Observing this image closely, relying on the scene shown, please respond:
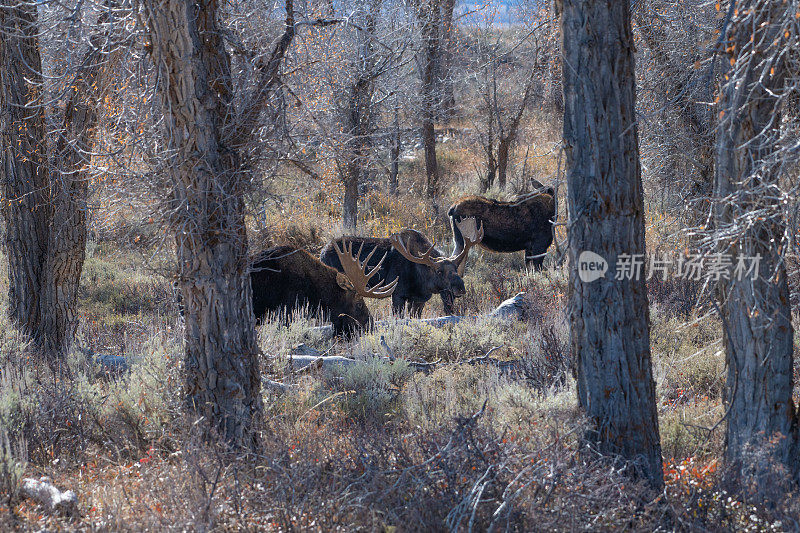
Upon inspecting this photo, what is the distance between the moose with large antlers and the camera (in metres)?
A: 11.2

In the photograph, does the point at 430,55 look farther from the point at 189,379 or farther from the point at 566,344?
the point at 189,379

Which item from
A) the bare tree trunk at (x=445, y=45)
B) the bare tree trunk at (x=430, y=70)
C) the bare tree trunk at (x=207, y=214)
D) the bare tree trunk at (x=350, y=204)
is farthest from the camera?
the bare tree trunk at (x=445, y=45)

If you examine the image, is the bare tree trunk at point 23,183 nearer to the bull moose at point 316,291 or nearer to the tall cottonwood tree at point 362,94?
the bull moose at point 316,291

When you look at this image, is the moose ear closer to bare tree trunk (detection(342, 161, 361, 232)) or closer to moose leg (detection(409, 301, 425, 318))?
moose leg (detection(409, 301, 425, 318))

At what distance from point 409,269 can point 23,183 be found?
591cm

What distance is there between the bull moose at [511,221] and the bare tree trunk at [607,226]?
9829 millimetres

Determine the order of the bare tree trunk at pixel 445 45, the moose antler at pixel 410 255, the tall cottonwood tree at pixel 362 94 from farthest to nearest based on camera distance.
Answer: the bare tree trunk at pixel 445 45, the tall cottonwood tree at pixel 362 94, the moose antler at pixel 410 255

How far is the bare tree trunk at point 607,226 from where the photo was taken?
13.3 feet

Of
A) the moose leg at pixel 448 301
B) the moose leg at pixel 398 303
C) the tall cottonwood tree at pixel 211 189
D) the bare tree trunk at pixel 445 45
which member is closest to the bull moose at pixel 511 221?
the moose leg at pixel 448 301

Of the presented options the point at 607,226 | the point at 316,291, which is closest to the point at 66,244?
the point at 316,291

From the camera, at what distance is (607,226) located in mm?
4156

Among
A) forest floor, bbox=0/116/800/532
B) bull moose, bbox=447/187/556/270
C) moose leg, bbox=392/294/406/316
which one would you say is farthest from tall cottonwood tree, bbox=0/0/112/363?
bull moose, bbox=447/187/556/270

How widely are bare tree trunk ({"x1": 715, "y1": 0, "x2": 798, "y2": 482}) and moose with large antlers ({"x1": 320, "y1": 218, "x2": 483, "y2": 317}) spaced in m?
6.75

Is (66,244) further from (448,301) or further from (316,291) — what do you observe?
(448,301)
